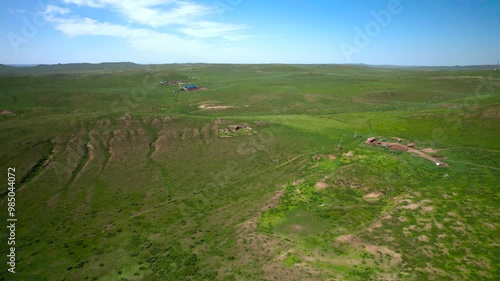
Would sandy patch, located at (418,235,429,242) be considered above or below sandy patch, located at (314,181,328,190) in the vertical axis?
below

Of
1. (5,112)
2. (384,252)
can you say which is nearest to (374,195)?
(384,252)

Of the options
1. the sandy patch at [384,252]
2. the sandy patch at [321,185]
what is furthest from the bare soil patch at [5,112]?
the sandy patch at [384,252]

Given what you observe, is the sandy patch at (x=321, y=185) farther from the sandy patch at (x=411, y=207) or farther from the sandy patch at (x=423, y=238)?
the sandy patch at (x=423, y=238)

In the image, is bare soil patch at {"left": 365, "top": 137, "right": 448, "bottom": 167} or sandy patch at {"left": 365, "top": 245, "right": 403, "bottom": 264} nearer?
sandy patch at {"left": 365, "top": 245, "right": 403, "bottom": 264}

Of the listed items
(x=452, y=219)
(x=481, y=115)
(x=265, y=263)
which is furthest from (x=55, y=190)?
(x=481, y=115)

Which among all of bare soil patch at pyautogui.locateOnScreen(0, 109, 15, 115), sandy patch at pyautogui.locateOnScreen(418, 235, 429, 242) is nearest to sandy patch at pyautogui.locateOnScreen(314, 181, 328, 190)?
sandy patch at pyautogui.locateOnScreen(418, 235, 429, 242)

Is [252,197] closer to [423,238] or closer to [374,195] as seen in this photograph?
[374,195]

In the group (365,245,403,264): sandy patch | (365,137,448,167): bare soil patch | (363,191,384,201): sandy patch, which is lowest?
(365,245,403,264): sandy patch

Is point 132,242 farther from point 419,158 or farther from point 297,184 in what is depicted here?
point 419,158

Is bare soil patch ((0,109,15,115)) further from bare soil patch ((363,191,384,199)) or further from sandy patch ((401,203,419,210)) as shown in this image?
sandy patch ((401,203,419,210))
